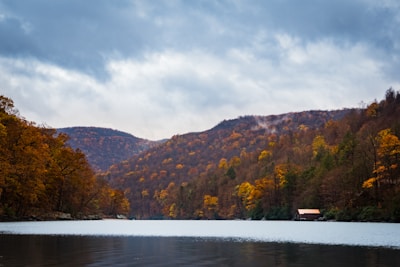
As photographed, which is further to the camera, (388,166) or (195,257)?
(388,166)

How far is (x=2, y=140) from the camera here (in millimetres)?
81688

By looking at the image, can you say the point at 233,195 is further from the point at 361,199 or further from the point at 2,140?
the point at 2,140

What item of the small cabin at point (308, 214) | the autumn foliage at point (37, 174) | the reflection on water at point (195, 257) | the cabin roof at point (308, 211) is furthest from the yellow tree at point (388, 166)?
the reflection on water at point (195, 257)

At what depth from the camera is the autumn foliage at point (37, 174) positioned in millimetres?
87500

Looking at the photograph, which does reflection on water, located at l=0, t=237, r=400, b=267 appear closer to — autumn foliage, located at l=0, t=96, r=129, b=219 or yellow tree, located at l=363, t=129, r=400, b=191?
autumn foliage, located at l=0, t=96, r=129, b=219

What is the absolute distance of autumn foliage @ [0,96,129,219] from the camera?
8750 cm

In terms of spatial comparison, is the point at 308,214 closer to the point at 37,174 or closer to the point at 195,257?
the point at 37,174

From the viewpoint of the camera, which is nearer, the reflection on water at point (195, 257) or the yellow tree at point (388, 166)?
the reflection on water at point (195, 257)

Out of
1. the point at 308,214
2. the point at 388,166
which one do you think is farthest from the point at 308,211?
the point at 388,166

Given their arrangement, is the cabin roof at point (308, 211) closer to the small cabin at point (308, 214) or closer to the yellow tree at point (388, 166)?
the small cabin at point (308, 214)

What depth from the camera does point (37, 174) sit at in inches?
3593

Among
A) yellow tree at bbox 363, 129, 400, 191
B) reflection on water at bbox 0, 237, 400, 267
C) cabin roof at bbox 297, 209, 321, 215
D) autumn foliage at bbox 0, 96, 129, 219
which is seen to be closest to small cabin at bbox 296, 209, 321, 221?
cabin roof at bbox 297, 209, 321, 215

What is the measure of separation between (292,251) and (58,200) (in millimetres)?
93754

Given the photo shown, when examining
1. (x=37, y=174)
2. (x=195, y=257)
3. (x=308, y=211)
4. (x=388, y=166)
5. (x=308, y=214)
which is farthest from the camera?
(x=308, y=211)
